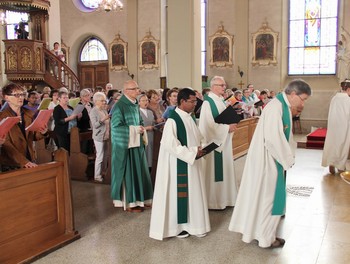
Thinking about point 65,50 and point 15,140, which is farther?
point 65,50

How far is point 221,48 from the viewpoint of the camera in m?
17.9

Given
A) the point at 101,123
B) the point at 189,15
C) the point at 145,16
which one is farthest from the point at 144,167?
the point at 145,16

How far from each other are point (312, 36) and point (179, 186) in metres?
14.5

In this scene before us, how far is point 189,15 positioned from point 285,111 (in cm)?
588

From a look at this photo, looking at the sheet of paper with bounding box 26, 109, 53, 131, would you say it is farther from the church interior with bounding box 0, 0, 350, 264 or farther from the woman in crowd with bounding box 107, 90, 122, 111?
the woman in crowd with bounding box 107, 90, 122, 111

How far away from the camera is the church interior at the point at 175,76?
422 cm

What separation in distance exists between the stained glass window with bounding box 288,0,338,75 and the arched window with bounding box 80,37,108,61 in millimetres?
9410

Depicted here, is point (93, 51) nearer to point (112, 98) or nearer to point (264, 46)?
point (264, 46)

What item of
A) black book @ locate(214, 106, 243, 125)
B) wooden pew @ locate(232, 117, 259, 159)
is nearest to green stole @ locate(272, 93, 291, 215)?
black book @ locate(214, 106, 243, 125)

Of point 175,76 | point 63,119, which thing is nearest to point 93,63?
point 175,76

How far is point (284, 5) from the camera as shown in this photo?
1688 cm

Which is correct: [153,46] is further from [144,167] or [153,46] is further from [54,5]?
Answer: [144,167]

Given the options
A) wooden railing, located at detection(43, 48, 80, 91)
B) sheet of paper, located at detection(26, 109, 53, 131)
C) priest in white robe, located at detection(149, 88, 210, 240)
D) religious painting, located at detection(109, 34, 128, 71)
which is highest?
religious painting, located at detection(109, 34, 128, 71)

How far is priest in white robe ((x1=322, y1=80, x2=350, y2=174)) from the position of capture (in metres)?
7.57
